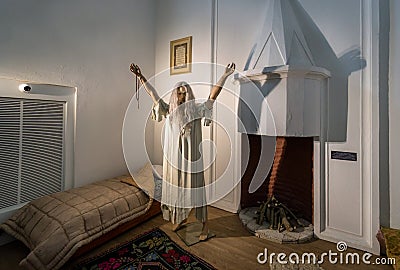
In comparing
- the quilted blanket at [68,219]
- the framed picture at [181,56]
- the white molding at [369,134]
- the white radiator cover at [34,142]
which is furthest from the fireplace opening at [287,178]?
the white radiator cover at [34,142]

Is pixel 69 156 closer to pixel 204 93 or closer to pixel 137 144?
pixel 137 144

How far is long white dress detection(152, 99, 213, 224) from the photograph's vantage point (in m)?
2.11

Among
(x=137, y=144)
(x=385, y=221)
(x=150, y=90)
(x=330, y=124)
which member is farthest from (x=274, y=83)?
(x=137, y=144)

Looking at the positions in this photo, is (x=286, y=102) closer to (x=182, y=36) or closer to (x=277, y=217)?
(x=277, y=217)

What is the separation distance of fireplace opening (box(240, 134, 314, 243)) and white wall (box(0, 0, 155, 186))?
1560 millimetres

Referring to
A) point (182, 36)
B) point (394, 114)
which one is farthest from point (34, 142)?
point (394, 114)

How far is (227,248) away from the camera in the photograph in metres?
2.08

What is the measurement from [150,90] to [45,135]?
1.32 meters

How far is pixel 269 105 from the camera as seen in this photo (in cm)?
216

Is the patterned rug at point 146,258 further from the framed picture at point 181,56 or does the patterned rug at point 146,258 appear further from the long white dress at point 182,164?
the framed picture at point 181,56

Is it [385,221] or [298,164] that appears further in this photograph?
[298,164]

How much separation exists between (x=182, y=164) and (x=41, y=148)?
1.54 meters

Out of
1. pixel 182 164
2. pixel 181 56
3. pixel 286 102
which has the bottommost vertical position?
pixel 182 164

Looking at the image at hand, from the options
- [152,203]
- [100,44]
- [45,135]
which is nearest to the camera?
[45,135]
